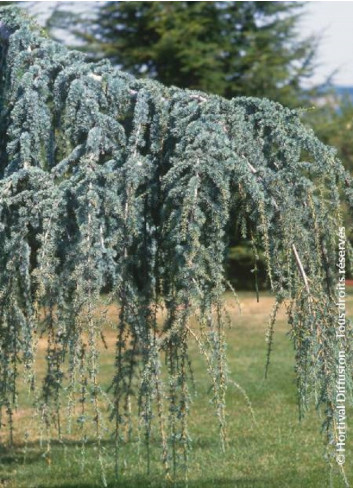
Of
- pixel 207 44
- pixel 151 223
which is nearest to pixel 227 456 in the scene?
pixel 151 223

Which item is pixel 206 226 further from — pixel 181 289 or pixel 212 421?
pixel 212 421

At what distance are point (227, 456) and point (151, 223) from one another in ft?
9.04

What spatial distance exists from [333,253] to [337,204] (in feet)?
0.76

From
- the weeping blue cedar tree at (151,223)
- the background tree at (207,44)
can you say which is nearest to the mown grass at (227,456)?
the weeping blue cedar tree at (151,223)

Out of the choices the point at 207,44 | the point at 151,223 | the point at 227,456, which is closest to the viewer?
the point at 151,223

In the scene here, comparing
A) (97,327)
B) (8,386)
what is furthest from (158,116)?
(8,386)

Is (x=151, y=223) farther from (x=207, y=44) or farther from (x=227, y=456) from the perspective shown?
(x=207, y=44)

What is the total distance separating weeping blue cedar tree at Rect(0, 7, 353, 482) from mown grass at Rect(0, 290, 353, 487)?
756 mm

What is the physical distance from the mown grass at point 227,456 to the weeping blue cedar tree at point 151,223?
76 centimetres

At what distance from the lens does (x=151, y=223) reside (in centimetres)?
337

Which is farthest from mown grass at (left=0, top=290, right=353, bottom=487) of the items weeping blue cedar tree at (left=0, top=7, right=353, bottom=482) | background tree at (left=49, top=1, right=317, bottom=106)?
background tree at (left=49, top=1, right=317, bottom=106)

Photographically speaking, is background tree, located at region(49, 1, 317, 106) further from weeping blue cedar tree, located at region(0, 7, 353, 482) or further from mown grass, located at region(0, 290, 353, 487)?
weeping blue cedar tree, located at region(0, 7, 353, 482)

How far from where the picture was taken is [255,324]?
12.7 meters

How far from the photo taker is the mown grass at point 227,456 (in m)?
5.18
